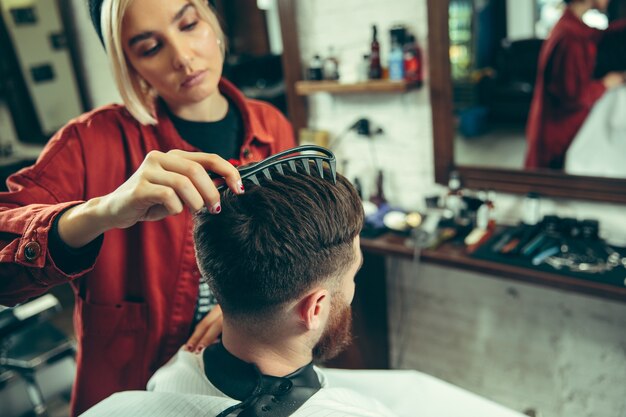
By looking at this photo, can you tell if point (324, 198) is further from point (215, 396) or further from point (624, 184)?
point (624, 184)

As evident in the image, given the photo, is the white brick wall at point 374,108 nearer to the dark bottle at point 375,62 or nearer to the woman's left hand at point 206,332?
the dark bottle at point 375,62

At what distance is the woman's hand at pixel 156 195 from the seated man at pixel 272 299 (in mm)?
147

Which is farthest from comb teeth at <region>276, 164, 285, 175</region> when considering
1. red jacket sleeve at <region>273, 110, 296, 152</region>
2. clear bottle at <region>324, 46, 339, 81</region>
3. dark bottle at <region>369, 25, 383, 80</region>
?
clear bottle at <region>324, 46, 339, 81</region>

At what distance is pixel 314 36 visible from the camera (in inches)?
88.6

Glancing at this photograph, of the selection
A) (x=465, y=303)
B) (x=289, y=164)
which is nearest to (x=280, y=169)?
(x=289, y=164)

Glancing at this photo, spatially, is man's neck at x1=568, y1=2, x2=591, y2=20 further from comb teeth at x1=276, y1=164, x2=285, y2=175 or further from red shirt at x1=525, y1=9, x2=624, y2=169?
comb teeth at x1=276, y1=164, x2=285, y2=175

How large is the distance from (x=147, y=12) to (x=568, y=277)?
54.0 inches

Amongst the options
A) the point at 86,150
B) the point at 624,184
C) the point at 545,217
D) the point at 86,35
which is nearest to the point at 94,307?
the point at 86,150

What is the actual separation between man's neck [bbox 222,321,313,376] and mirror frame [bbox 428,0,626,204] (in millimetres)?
1204

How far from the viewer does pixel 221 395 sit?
102 centimetres

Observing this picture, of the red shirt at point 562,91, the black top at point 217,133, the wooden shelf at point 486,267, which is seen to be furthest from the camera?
the red shirt at point 562,91

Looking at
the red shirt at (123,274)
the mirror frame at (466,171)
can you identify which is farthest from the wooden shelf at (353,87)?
the red shirt at (123,274)

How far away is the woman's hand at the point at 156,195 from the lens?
0.72 m

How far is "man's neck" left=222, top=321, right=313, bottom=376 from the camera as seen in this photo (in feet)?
3.37
